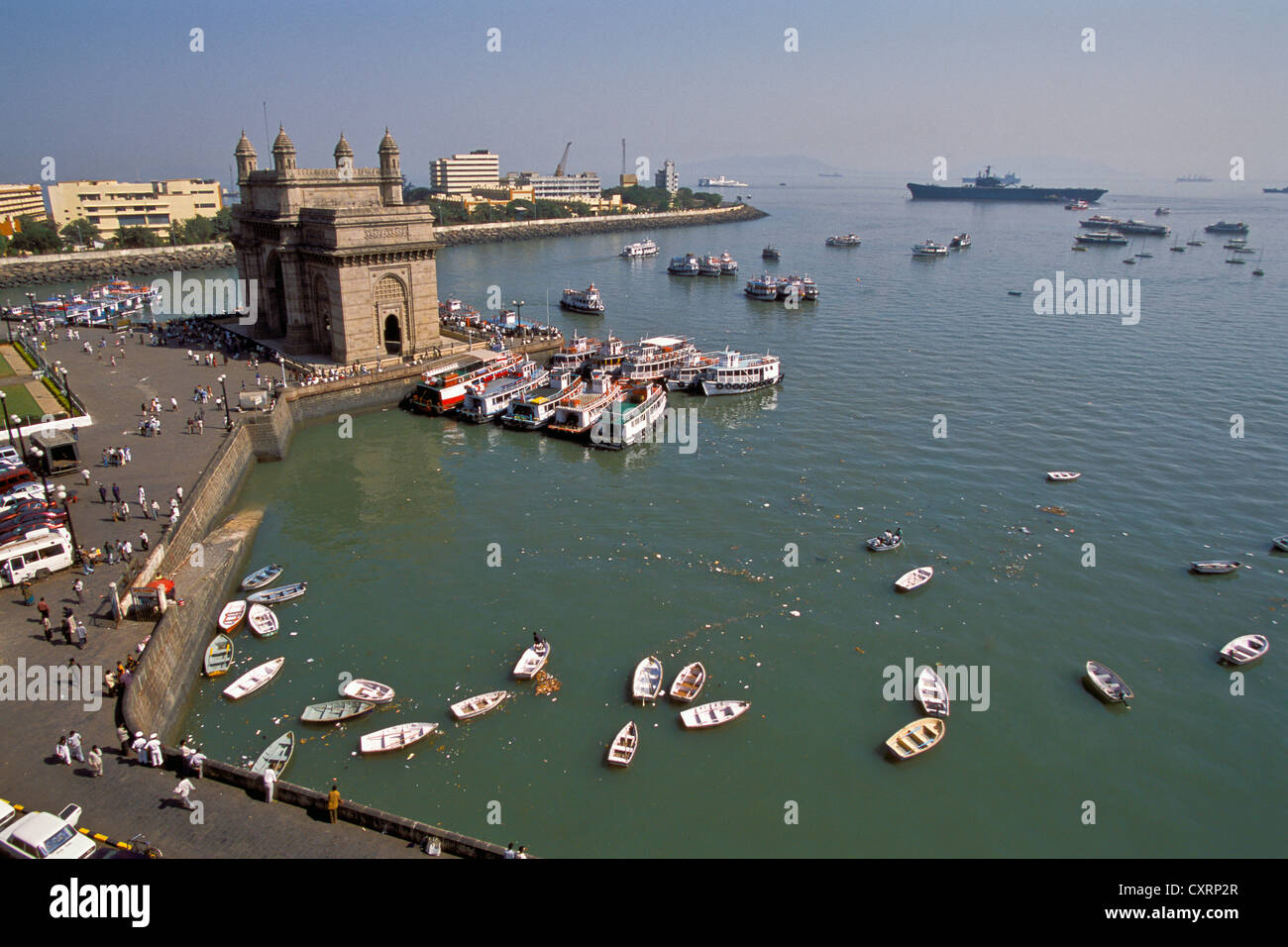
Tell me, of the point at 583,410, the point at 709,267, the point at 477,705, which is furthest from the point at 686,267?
the point at 477,705

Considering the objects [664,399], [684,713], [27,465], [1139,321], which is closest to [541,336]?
[664,399]

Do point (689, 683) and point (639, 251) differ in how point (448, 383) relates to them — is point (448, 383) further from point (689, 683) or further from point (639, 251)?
point (639, 251)

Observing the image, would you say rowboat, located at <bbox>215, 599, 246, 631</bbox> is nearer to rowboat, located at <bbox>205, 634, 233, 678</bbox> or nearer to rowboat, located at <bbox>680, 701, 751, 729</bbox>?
rowboat, located at <bbox>205, 634, 233, 678</bbox>

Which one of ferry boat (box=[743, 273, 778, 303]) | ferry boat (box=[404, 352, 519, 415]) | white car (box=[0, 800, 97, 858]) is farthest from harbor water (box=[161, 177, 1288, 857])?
ferry boat (box=[743, 273, 778, 303])

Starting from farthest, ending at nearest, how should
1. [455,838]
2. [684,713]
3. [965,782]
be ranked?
[684,713] < [965,782] < [455,838]

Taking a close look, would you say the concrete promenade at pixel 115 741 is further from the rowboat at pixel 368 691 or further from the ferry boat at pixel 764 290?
the ferry boat at pixel 764 290
